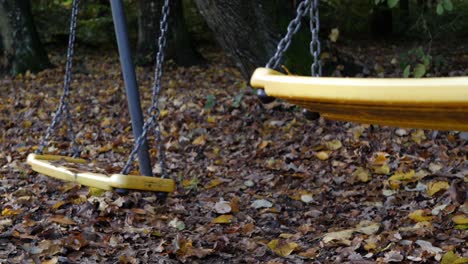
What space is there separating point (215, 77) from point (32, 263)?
485cm

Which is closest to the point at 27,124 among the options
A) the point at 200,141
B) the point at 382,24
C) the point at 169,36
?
the point at 200,141

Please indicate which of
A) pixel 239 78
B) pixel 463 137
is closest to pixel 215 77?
pixel 239 78

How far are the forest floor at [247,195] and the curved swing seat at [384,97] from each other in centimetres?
94

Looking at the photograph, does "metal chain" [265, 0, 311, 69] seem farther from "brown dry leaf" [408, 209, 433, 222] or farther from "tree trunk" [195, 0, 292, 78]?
"tree trunk" [195, 0, 292, 78]

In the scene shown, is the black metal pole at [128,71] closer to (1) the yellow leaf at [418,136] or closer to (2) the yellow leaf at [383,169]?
(2) the yellow leaf at [383,169]

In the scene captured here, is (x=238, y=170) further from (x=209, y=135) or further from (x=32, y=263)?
(x=32, y=263)

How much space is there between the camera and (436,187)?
3223mm

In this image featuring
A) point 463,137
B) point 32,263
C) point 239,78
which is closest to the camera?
point 32,263

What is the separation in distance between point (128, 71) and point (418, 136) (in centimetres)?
185

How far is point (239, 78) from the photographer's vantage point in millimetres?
6867

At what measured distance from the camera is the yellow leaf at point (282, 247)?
104 inches

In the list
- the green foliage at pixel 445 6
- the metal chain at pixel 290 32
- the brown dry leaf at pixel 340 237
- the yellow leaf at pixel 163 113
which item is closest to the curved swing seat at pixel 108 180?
the brown dry leaf at pixel 340 237

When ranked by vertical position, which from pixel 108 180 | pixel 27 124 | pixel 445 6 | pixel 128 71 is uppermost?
pixel 445 6

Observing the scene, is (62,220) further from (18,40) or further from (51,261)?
(18,40)
